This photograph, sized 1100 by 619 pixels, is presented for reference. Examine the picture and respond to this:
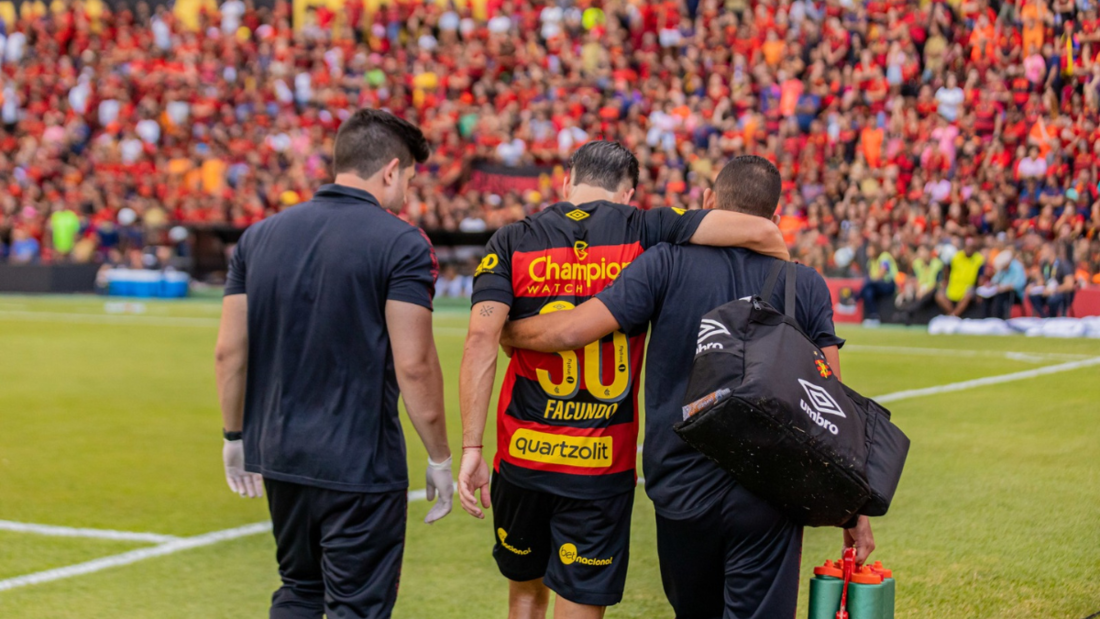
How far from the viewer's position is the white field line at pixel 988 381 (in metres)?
11.0

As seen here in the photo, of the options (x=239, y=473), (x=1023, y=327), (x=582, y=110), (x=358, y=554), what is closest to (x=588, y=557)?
(x=358, y=554)

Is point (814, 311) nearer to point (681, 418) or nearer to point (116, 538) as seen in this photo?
point (681, 418)

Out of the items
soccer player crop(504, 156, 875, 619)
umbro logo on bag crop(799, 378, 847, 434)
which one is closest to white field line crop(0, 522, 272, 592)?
soccer player crop(504, 156, 875, 619)

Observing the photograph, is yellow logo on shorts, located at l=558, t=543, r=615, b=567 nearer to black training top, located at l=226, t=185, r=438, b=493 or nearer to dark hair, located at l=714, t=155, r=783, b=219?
black training top, located at l=226, t=185, r=438, b=493

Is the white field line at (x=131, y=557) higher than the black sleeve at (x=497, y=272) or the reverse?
the reverse

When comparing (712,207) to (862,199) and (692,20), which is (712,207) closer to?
(862,199)

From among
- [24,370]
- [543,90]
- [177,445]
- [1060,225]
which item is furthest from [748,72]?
[177,445]

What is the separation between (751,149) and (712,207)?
20.9 meters

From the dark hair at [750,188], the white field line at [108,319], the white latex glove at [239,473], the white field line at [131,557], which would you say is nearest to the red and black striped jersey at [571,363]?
the dark hair at [750,188]

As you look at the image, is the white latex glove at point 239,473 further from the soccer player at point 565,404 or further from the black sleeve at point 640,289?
the black sleeve at point 640,289

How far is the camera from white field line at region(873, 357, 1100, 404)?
1097 centimetres

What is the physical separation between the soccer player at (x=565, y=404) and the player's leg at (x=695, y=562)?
0.96 feet

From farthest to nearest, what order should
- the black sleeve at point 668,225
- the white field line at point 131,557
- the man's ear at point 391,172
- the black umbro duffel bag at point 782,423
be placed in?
the white field line at point 131,557 < the man's ear at point 391,172 < the black sleeve at point 668,225 < the black umbro duffel bag at point 782,423

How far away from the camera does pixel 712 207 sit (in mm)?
3699
